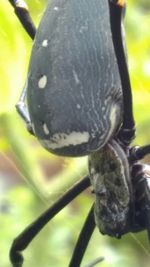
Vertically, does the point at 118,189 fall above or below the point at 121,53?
below

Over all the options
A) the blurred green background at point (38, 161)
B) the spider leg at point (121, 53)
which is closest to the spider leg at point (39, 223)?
the blurred green background at point (38, 161)

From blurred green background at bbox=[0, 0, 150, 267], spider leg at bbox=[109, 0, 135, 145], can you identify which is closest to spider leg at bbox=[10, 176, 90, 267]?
blurred green background at bbox=[0, 0, 150, 267]

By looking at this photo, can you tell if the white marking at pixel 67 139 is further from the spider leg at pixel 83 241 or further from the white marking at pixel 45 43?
the spider leg at pixel 83 241

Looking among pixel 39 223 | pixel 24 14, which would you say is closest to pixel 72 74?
pixel 24 14

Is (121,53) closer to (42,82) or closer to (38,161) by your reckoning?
(42,82)

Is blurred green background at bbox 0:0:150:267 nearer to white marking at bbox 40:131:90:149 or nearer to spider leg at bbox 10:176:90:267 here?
spider leg at bbox 10:176:90:267

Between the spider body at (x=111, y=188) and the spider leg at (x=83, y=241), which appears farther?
the spider leg at (x=83, y=241)
